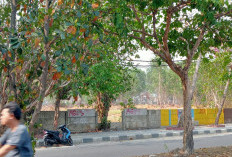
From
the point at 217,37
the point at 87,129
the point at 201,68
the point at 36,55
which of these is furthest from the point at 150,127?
the point at 36,55

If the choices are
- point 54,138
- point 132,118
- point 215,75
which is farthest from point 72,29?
point 215,75

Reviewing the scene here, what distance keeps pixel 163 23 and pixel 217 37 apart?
1619mm

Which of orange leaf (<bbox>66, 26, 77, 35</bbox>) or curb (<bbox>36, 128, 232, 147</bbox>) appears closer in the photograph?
orange leaf (<bbox>66, 26, 77, 35</bbox>)

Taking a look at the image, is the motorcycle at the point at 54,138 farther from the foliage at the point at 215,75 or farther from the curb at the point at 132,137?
the foliage at the point at 215,75

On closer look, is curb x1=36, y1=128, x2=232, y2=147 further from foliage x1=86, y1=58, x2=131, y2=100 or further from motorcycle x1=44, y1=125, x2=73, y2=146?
foliage x1=86, y1=58, x2=131, y2=100

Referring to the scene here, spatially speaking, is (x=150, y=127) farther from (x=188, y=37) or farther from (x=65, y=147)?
(x=188, y=37)

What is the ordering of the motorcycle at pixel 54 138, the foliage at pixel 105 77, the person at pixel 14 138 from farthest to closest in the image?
1. the foliage at pixel 105 77
2. the motorcycle at pixel 54 138
3. the person at pixel 14 138

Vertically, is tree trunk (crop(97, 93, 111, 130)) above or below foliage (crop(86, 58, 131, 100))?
below

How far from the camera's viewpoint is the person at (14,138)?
3.05 meters

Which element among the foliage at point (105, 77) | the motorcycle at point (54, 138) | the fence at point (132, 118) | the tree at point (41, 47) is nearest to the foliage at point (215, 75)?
the fence at point (132, 118)

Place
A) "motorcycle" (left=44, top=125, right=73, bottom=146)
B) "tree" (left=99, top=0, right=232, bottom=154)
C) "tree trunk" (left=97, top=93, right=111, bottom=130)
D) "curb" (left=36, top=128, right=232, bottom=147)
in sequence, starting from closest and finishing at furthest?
"tree" (left=99, top=0, right=232, bottom=154)
"motorcycle" (left=44, top=125, right=73, bottom=146)
"curb" (left=36, top=128, right=232, bottom=147)
"tree trunk" (left=97, top=93, right=111, bottom=130)

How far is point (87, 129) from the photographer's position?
16.7m

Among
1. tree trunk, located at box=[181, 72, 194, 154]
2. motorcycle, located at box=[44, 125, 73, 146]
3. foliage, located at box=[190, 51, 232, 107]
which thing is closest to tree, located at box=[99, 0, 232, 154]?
tree trunk, located at box=[181, 72, 194, 154]

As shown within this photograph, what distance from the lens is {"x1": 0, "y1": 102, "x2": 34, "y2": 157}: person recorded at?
10.00 feet
